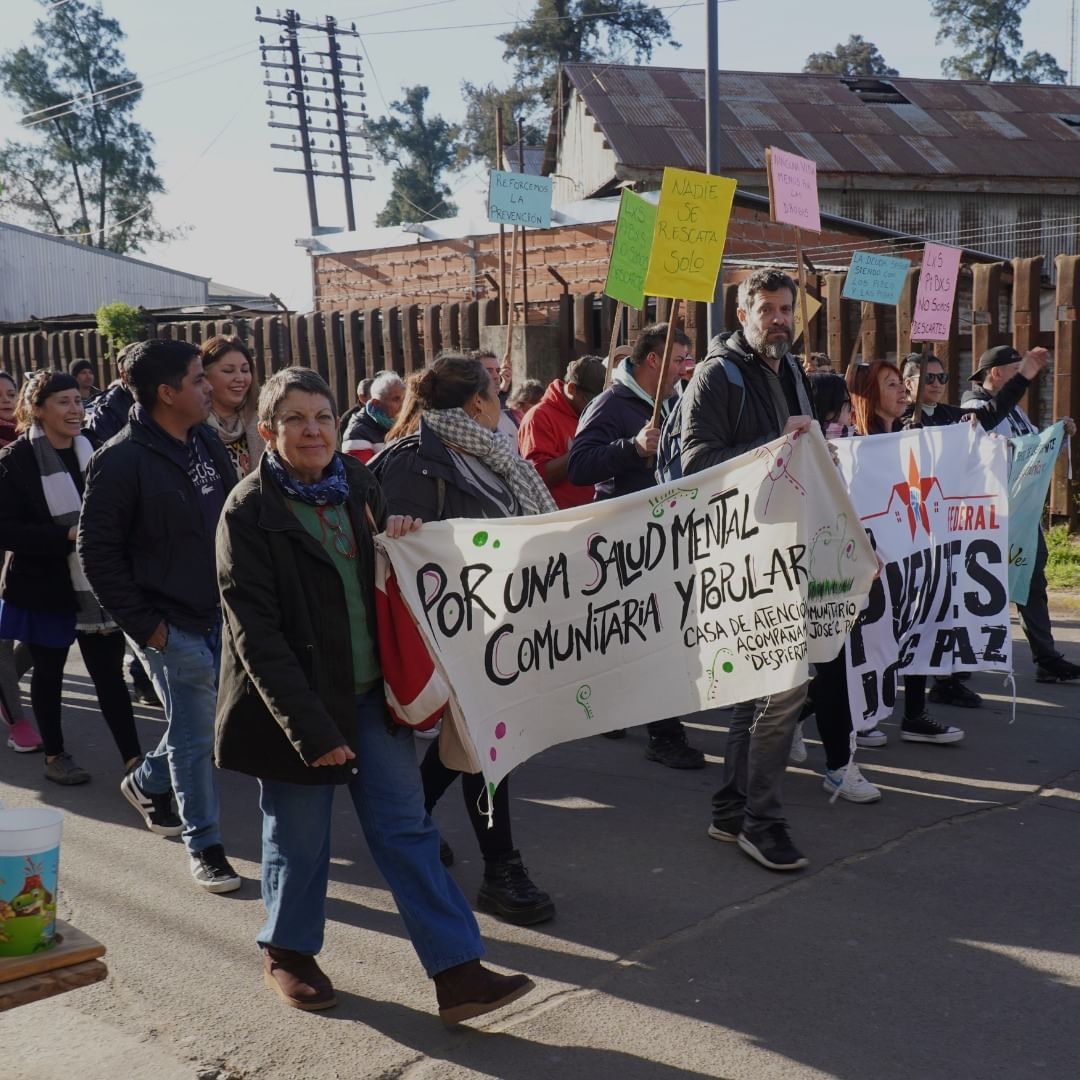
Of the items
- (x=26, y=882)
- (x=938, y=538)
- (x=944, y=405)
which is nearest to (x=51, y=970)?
(x=26, y=882)

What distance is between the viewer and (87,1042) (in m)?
3.61

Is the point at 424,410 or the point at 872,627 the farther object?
the point at 872,627

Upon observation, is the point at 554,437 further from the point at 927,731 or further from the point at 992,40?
the point at 992,40

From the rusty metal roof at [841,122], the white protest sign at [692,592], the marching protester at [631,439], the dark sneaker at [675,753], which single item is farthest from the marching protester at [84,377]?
the rusty metal roof at [841,122]

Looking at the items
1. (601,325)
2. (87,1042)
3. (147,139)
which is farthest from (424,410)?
(147,139)

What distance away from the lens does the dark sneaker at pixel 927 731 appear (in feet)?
20.6

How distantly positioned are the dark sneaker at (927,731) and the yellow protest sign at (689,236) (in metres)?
2.28

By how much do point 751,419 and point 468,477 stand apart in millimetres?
1141

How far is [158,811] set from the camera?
Result: 5.39 metres

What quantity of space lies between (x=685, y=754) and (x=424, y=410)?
2.41m

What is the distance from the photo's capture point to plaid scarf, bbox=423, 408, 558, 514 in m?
4.35

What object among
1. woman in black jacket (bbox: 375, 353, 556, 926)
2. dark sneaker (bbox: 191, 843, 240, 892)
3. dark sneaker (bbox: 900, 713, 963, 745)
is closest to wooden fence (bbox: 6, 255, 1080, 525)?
dark sneaker (bbox: 900, 713, 963, 745)

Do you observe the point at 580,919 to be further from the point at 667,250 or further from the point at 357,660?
the point at 667,250

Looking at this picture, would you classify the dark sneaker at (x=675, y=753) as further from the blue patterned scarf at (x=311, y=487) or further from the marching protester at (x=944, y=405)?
the blue patterned scarf at (x=311, y=487)
